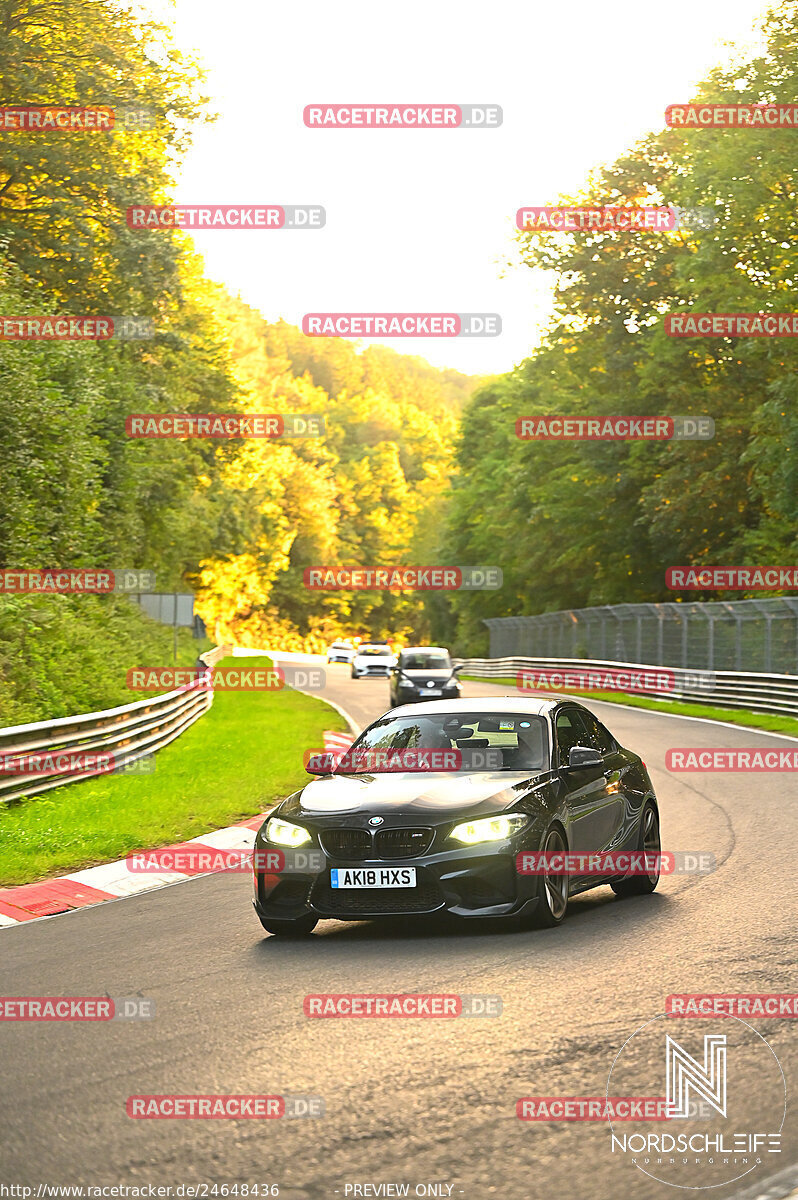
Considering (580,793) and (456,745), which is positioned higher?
(456,745)

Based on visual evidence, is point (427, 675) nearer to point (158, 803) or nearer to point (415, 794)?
point (158, 803)

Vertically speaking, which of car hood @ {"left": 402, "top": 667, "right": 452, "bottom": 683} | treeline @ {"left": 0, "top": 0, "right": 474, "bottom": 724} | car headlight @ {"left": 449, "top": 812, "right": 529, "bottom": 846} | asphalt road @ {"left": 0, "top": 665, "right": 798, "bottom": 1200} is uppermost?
treeline @ {"left": 0, "top": 0, "right": 474, "bottom": 724}

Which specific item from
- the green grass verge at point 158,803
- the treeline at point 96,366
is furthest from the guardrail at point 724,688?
the treeline at point 96,366

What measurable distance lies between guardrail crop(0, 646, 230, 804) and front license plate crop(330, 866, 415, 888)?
22.1 feet

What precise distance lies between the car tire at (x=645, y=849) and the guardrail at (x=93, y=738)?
6.70 meters

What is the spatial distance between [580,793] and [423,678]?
24.4m

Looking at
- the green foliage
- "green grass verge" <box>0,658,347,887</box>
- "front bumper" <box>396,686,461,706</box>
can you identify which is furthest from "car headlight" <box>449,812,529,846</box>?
"front bumper" <box>396,686,461,706</box>

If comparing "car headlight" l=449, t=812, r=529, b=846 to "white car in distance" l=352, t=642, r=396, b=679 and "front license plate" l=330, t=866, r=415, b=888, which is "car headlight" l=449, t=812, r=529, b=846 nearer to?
"front license plate" l=330, t=866, r=415, b=888

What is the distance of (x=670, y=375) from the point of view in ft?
161

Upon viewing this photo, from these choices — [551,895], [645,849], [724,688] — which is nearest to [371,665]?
[724,688]

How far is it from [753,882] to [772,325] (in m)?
32.6

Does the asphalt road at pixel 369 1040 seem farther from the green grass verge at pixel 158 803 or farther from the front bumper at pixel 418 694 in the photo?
the front bumper at pixel 418 694

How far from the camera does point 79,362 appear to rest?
29.6 m

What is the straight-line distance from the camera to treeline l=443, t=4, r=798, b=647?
1606 inches
